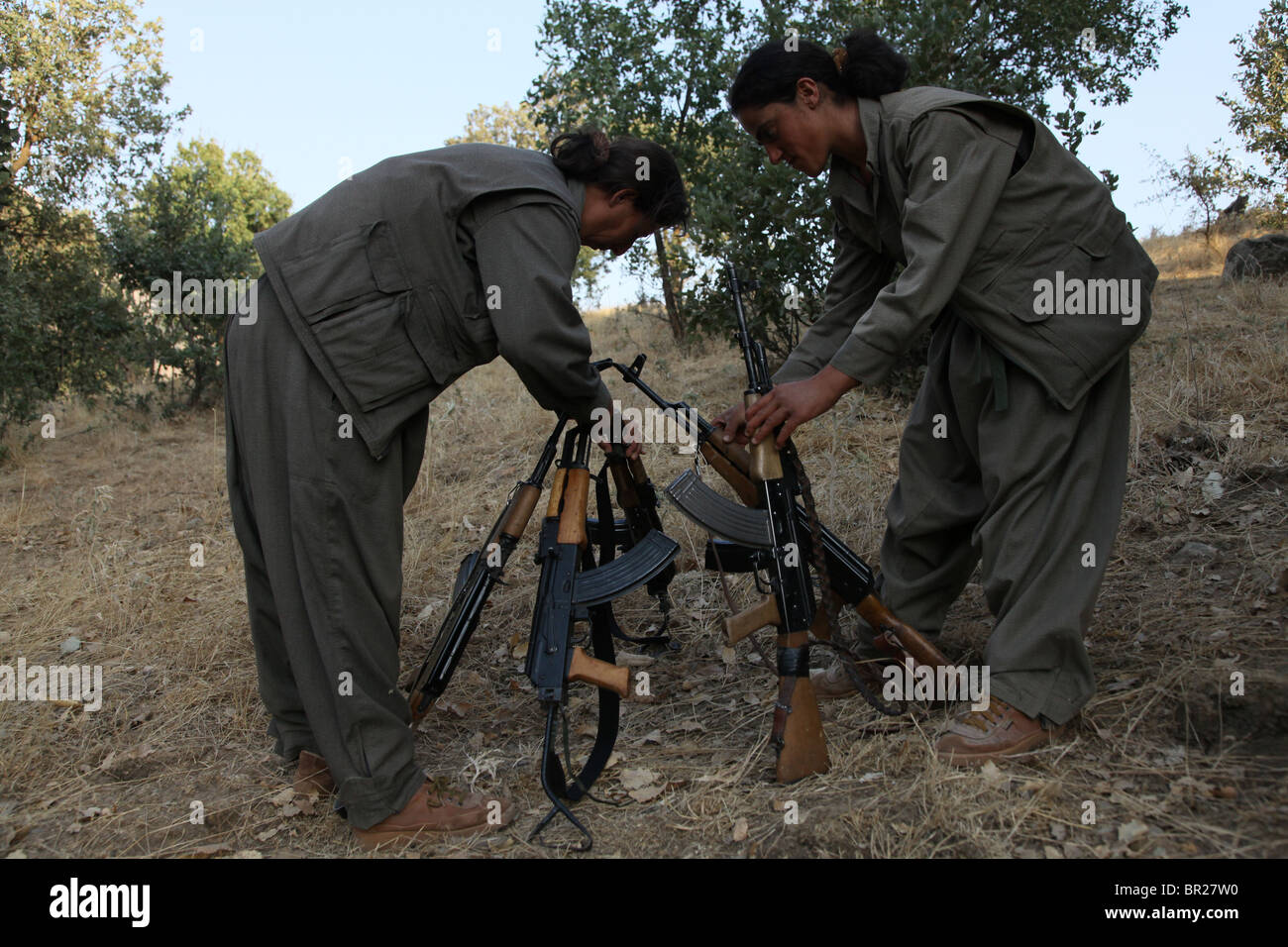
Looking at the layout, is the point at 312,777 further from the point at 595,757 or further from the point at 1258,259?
the point at 1258,259

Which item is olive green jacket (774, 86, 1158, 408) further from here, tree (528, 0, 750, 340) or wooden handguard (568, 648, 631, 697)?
tree (528, 0, 750, 340)

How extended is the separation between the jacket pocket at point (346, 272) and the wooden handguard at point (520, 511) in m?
0.76

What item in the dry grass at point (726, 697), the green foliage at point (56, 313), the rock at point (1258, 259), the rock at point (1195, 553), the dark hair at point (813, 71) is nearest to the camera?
the dry grass at point (726, 697)

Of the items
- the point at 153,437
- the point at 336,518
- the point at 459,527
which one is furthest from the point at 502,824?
the point at 153,437

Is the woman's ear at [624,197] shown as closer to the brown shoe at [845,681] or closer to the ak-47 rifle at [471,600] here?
the ak-47 rifle at [471,600]

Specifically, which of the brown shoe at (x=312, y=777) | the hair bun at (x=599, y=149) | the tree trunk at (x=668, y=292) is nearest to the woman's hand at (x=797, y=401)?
the hair bun at (x=599, y=149)

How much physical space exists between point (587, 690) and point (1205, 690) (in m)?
2.20

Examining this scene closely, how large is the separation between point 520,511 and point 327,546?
0.63 metres

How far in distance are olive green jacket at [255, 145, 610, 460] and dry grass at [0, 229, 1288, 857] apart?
4.38ft

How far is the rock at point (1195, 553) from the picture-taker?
3988mm
